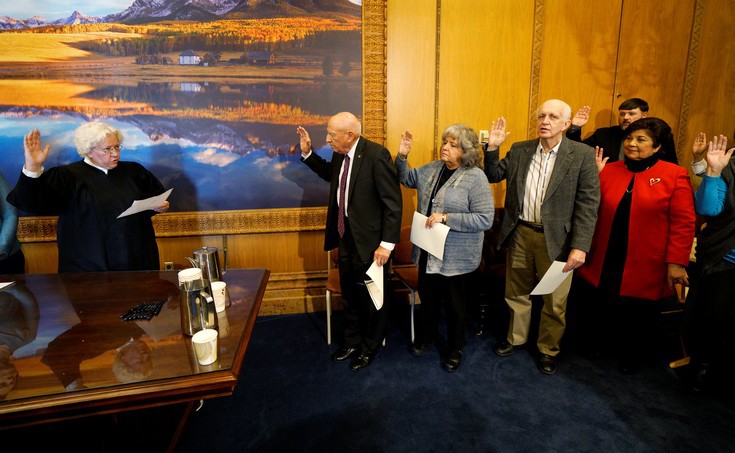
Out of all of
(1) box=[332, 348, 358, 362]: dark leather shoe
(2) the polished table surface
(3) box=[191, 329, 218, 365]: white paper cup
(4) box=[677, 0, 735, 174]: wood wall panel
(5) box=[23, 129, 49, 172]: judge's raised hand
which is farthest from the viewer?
(4) box=[677, 0, 735, 174]: wood wall panel

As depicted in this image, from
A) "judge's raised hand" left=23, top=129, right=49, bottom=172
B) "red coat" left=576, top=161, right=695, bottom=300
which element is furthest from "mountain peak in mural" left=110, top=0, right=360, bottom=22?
"red coat" left=576, top=161, right=695, bottom=300

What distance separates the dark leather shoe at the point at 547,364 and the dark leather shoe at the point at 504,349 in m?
0.20

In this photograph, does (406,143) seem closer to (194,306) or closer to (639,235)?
(639,235)

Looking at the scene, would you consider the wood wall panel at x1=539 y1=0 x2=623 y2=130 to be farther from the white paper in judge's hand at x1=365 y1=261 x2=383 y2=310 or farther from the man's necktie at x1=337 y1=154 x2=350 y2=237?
the white paper in judge's hand at x1=365 y1=261 x2=383 y2=310

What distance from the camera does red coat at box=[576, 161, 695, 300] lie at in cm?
233

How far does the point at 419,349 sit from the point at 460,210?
3.55 ft

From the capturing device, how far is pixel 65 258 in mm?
2307

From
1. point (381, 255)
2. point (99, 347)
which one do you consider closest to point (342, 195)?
point (381, 255)

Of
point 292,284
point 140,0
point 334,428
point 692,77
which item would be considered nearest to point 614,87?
point 692,77

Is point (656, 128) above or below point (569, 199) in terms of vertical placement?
above

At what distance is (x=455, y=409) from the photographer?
2330 millimetres

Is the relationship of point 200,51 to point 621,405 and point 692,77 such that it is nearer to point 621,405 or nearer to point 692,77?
point 621,405

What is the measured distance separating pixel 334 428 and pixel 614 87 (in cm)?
364

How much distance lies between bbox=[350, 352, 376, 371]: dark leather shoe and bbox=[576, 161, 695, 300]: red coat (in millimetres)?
1579
